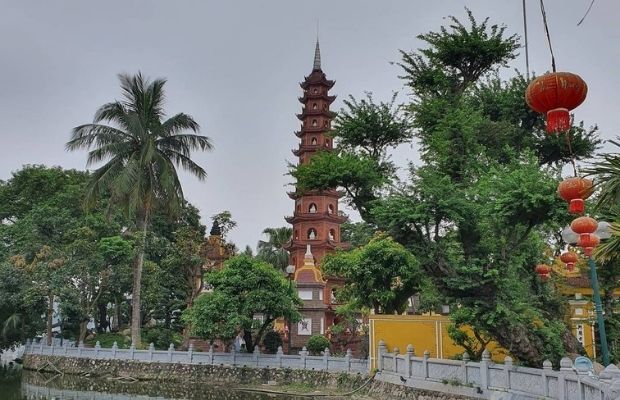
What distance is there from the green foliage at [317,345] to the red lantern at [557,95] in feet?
68.1

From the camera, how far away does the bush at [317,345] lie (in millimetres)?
25844

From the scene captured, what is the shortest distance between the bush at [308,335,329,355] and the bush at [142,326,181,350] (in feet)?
27.0

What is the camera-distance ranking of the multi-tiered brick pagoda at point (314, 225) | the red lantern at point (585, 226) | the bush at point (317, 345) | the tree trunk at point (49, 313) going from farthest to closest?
1. the multi-tiered brick pagoda at point (314, 225)
2. the tree trunk at point (49, 313)
3. the bush at point (317, 345)
4. the red lantern at point (585, 226)

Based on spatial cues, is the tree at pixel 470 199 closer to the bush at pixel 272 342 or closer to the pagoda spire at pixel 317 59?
the bush at pixel 272 342

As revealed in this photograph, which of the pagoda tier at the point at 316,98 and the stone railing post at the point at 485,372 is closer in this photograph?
the stone railing post at the point at 485,372

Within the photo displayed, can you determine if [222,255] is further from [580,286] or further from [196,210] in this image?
[580,286]

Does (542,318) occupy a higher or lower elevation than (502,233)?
lower

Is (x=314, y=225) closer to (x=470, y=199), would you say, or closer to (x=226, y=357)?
(x=226, y=357)

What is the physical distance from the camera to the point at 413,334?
20.1 meters

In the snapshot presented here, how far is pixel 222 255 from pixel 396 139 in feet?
54.3

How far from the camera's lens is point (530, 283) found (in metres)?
18.6

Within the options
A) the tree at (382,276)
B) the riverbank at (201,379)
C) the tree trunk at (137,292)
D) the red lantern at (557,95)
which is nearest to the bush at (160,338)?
the tree trunk at (137,292)

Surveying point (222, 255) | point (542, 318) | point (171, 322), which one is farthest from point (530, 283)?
point (171, 322)

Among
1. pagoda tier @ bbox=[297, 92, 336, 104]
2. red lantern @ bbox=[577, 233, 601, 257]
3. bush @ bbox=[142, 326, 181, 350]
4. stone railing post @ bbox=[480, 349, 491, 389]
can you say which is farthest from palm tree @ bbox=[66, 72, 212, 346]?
red lantern @ bbox=[577, 233, 601, 257]
